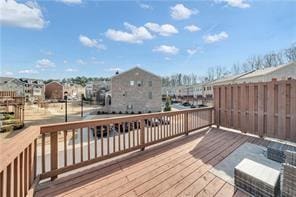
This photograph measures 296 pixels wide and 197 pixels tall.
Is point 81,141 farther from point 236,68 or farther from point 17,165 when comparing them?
point 236,68

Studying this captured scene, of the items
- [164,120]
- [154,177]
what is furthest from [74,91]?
[154,177]

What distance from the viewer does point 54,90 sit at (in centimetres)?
5197

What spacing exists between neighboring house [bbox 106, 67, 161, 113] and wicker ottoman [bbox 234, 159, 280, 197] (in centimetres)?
2521

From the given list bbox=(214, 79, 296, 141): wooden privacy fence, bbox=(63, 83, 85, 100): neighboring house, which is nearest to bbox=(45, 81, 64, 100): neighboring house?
bbox=(63, 83, 85, 100): neighboring house

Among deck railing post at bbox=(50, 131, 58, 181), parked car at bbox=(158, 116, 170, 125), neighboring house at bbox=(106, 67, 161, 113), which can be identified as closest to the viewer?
deck railing post at bbox=(50, 131, 58, 181)

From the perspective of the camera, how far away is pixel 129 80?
90.0ft

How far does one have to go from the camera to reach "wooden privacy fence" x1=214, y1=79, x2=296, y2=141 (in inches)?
180

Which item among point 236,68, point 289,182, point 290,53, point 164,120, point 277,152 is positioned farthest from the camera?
point 236,68

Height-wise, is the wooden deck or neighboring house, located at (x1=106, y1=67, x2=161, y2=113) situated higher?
neighboring house, located at (x1=106, y1=67, x2=161, y2=113)

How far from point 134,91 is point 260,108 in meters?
23.1

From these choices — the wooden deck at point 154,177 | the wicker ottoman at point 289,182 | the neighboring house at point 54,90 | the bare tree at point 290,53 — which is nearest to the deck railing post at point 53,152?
the wooden deck at point 154,177

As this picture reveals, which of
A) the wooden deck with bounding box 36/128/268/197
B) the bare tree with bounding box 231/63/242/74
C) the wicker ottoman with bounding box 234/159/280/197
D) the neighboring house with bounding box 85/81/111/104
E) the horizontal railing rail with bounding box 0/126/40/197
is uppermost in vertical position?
the bare tree with bounding box 231/63/242/74

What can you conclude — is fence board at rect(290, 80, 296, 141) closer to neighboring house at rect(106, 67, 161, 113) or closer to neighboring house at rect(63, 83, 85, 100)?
neighboring house at rect(106, 67, 161, 113)

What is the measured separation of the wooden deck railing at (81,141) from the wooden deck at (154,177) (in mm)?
189
